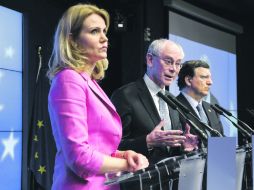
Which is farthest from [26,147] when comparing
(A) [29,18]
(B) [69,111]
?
(B) [69,111]

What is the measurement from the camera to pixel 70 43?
142 cm

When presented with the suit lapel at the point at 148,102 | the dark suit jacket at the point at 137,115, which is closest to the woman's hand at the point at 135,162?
the dark suit jacket at the point at 137,115

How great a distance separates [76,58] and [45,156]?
2.55m

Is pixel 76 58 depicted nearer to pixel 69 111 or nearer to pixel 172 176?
pixel 69 111

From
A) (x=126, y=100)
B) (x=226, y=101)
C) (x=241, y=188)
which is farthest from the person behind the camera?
(x=226, y=101)

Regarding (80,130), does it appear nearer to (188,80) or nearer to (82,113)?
(82,113)

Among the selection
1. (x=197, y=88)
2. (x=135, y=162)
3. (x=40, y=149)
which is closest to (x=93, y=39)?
(x=135, y=162)

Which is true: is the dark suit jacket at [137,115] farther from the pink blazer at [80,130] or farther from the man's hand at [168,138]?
the pink blazer at [80,130]

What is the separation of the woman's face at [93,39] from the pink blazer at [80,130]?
8cm

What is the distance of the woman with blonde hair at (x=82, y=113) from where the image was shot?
1225mm

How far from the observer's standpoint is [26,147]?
165 inches

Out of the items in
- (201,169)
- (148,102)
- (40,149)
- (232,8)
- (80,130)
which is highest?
(232,8)

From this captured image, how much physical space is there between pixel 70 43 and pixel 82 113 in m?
0.26

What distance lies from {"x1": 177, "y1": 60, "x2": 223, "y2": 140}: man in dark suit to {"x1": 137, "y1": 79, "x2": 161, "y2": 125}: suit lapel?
2.68ft
